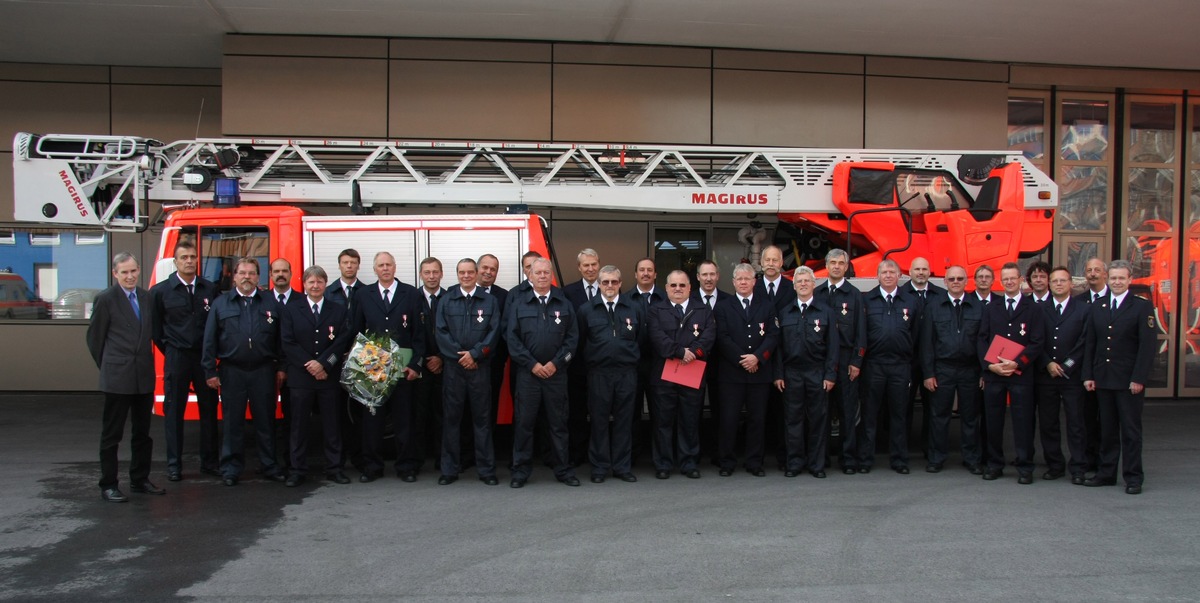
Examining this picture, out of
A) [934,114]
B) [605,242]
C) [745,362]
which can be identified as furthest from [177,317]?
[934,114]

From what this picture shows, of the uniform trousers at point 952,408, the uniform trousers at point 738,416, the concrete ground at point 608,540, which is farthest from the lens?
the uniform trousers at point 952,408

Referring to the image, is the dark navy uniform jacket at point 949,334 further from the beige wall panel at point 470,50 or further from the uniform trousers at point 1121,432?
the beige wall panel at point 470,50

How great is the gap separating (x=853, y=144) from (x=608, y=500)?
790 centimetres

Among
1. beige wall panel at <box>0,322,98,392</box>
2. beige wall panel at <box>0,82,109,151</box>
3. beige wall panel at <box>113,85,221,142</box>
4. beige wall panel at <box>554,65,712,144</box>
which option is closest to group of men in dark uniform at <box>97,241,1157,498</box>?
beige wall panel at <box>554,65,712,144</box>

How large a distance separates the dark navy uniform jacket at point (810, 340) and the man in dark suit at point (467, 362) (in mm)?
2418

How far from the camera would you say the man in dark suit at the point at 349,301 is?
7.27 metres

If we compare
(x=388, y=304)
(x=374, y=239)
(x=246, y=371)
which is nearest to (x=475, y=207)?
(x=374, y=239)

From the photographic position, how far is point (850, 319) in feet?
24.7

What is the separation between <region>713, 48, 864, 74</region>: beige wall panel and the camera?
12.3 m

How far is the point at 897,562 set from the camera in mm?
5098

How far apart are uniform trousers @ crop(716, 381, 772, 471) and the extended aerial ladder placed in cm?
188

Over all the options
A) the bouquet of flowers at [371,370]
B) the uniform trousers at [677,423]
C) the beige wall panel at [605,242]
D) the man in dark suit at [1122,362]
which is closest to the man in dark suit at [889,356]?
the man in dark suit at [1122,362]

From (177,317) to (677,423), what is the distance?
13.8 ft

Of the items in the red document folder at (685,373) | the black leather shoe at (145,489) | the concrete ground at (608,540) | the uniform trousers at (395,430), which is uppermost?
the red document folder at (685,373)
